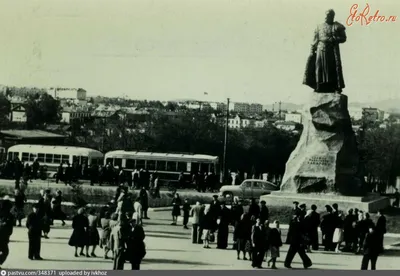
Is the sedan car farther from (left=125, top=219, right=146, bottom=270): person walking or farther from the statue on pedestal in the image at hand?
(left=125, top=219, right=146, bottom=270): person walking

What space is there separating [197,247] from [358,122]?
1461 inches

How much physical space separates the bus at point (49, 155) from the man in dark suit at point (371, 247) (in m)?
22.2

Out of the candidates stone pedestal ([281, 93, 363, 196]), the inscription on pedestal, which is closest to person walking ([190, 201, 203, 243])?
stone pedestal ([281, 93, 363, 196])

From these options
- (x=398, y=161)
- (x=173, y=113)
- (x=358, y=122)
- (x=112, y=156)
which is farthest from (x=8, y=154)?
(x=358, y=122)

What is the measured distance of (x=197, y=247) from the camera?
1666cm

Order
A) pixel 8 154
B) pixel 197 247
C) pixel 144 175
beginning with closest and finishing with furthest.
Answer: pixel 197 247
pixel 144 175
pixel 8 154

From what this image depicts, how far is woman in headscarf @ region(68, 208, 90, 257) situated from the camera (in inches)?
572

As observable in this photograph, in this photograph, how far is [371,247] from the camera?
47.1 feet

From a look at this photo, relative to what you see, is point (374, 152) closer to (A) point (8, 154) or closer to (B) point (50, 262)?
(A) point (8, 154)

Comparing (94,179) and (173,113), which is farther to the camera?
(173,113)

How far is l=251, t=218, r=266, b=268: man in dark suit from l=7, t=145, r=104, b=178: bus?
2115 cm

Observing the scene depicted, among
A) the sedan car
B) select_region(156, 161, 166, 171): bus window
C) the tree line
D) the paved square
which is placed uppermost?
the tree line

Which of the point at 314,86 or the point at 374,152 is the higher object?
the point at 314,86

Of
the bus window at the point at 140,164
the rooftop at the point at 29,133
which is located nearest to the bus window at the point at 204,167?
the bus window at the point at 140,164
